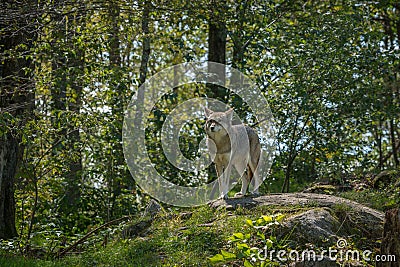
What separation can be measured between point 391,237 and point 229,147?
3.48 meters

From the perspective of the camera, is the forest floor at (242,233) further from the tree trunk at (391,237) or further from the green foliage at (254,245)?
the tree trunk at (391,237)

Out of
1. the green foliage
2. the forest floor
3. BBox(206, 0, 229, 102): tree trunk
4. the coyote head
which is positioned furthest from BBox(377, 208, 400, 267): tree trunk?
BBox(206, 0, 229, 102): tree trunk

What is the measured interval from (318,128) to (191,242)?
6.39 metres

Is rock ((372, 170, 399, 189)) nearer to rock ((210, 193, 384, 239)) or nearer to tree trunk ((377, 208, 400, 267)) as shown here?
rock ((210, 193, 384, 239))

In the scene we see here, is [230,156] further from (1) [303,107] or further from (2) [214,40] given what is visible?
(2) [214,40]

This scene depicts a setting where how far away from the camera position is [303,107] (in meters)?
12.2

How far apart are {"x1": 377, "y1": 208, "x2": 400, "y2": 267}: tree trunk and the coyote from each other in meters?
3.36

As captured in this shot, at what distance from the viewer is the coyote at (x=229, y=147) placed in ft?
29.3

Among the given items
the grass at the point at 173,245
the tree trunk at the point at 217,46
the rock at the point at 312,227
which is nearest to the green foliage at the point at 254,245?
the rock at the point at 312,227

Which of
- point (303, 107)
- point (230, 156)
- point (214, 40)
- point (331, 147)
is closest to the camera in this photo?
point (230, 156)

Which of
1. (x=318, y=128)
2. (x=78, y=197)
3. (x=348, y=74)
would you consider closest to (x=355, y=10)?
(x=348, y=74)

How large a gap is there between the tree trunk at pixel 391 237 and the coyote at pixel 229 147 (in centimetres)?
336

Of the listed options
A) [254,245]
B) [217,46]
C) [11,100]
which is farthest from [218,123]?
[217,46]

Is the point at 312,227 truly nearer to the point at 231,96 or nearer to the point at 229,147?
the point at 229,147
